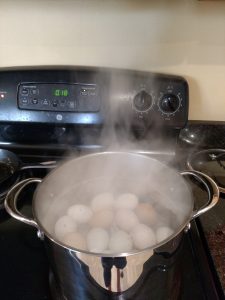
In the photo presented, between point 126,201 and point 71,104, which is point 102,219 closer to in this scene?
point 126,201

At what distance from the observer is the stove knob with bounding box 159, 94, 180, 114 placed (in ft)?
2.62

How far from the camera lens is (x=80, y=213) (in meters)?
0.65

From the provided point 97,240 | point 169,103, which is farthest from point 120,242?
point 169,103

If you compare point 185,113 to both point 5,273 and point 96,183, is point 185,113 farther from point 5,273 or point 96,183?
point 5,273

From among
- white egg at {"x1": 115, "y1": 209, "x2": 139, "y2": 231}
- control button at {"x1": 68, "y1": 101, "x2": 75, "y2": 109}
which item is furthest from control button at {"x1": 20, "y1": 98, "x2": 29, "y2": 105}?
white egg at {"x1": 115, "y1": 209, "x2": 139, "y2": 231}

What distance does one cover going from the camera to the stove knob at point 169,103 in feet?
2.62

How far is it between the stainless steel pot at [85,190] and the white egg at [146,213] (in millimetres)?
43

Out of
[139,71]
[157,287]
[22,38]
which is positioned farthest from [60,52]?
[157,287]

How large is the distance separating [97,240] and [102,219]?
0.24 feet

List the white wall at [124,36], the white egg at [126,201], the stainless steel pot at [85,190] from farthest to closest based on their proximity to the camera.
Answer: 1. the white wall at [124,36]
2. the white egg at [126,201]
3. the stainless steel pot at [85,190]

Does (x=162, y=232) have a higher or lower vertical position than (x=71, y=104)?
lower

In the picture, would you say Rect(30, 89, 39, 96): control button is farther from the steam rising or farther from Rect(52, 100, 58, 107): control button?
the steam rising

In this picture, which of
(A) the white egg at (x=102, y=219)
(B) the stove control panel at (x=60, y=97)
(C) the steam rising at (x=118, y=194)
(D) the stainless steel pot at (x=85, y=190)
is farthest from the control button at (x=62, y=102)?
(A) the white egg at (x=102, y=219)

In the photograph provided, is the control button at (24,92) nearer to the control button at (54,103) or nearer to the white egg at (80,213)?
the control button at (54,103)
